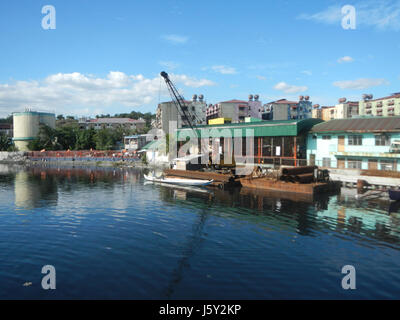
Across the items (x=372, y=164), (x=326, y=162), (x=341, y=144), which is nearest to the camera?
(x=372, y=164)

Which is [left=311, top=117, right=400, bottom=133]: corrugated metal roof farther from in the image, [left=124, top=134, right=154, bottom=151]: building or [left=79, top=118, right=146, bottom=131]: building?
[left=79, top=118, right=146, bottom=131]: building

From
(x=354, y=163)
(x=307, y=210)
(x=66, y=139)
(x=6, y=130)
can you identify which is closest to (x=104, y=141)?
(x=66, y=139)

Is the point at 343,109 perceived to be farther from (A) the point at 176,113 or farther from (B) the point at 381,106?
(A) the point at 176,113

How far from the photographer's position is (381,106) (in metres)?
117

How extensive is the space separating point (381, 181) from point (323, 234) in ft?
79.1

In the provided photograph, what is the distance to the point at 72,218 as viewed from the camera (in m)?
28.3

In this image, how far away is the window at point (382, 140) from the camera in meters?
43.2

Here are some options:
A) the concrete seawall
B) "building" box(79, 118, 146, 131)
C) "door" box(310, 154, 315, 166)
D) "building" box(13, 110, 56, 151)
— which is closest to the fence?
the concrete seawall

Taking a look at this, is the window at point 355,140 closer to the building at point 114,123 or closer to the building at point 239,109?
the building at point 239,109

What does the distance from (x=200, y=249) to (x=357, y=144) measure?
37.2 meters

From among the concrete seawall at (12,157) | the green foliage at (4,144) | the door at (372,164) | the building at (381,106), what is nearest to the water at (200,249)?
the door at (372,164)

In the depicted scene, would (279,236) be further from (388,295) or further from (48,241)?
(48,241)

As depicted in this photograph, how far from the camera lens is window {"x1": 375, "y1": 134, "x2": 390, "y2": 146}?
43219mm

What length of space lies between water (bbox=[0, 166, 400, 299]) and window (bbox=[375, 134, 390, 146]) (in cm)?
1351
